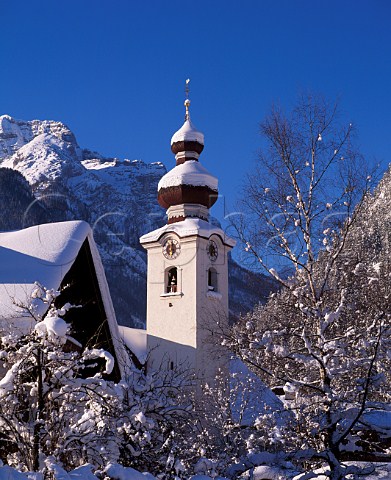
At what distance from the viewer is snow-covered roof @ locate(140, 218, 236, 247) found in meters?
33.5

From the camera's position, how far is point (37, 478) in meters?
5.94

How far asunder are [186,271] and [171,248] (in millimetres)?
1375

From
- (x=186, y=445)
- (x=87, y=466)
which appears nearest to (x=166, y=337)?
(x=186, y=445)

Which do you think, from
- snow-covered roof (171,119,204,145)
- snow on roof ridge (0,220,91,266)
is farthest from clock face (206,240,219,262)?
snow on roof ridge (0,220,91,266)

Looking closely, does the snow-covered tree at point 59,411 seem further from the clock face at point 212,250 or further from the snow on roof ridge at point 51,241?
the clock face at point 212,250

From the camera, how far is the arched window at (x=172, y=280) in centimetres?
3461

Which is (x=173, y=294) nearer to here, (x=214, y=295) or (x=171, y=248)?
(x=214, y=295)

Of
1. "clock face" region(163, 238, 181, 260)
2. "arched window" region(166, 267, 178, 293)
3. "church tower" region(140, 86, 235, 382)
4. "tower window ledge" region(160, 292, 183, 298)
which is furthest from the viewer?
"arched window" region(166, 267, 178, 293)

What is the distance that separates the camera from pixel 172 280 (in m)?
35.0

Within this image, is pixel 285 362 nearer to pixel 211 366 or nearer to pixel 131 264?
pixel 211 366

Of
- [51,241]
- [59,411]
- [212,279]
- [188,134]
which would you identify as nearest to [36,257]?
[51,241]

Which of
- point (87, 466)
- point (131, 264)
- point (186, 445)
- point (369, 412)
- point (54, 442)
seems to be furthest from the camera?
point (131, 264)

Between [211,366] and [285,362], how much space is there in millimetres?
23241

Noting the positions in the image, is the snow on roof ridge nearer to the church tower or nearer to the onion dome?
the church tower
